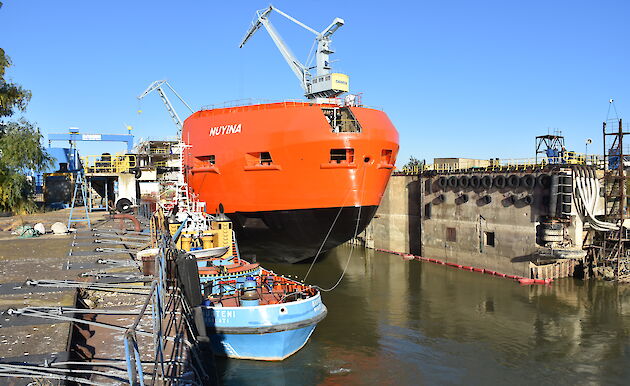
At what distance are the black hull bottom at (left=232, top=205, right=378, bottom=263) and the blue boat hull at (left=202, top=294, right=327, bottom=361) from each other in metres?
8.87

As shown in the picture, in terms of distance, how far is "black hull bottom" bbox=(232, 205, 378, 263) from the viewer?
915 inches

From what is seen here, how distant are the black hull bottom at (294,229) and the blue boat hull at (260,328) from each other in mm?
8872

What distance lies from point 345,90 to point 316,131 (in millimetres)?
7977

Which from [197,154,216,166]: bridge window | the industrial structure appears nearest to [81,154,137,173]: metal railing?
[197,154,216,166]: bridge window

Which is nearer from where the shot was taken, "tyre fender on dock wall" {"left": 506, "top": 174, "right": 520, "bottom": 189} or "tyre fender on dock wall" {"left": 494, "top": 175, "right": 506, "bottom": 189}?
"tyre fender on dock wall" {"left": 506, "top": 174, "right": 520, "bottom": 189}

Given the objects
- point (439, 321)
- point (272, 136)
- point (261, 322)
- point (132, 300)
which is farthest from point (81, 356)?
point (272, 136)

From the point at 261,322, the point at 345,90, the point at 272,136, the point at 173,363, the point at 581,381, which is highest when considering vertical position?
the point at 345,90

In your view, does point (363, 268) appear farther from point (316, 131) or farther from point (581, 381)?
point (581, 381)

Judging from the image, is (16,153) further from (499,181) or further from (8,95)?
(499,181)

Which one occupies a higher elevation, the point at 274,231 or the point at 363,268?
the point at 274,231

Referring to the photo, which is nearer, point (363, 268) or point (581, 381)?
point (581, 381)

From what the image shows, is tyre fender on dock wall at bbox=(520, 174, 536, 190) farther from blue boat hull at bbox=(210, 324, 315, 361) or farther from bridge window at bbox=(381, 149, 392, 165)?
blue boat hull at bbox=(210, 324, 315, 361)

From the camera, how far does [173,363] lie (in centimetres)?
630

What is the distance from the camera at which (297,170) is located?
22422 mm
